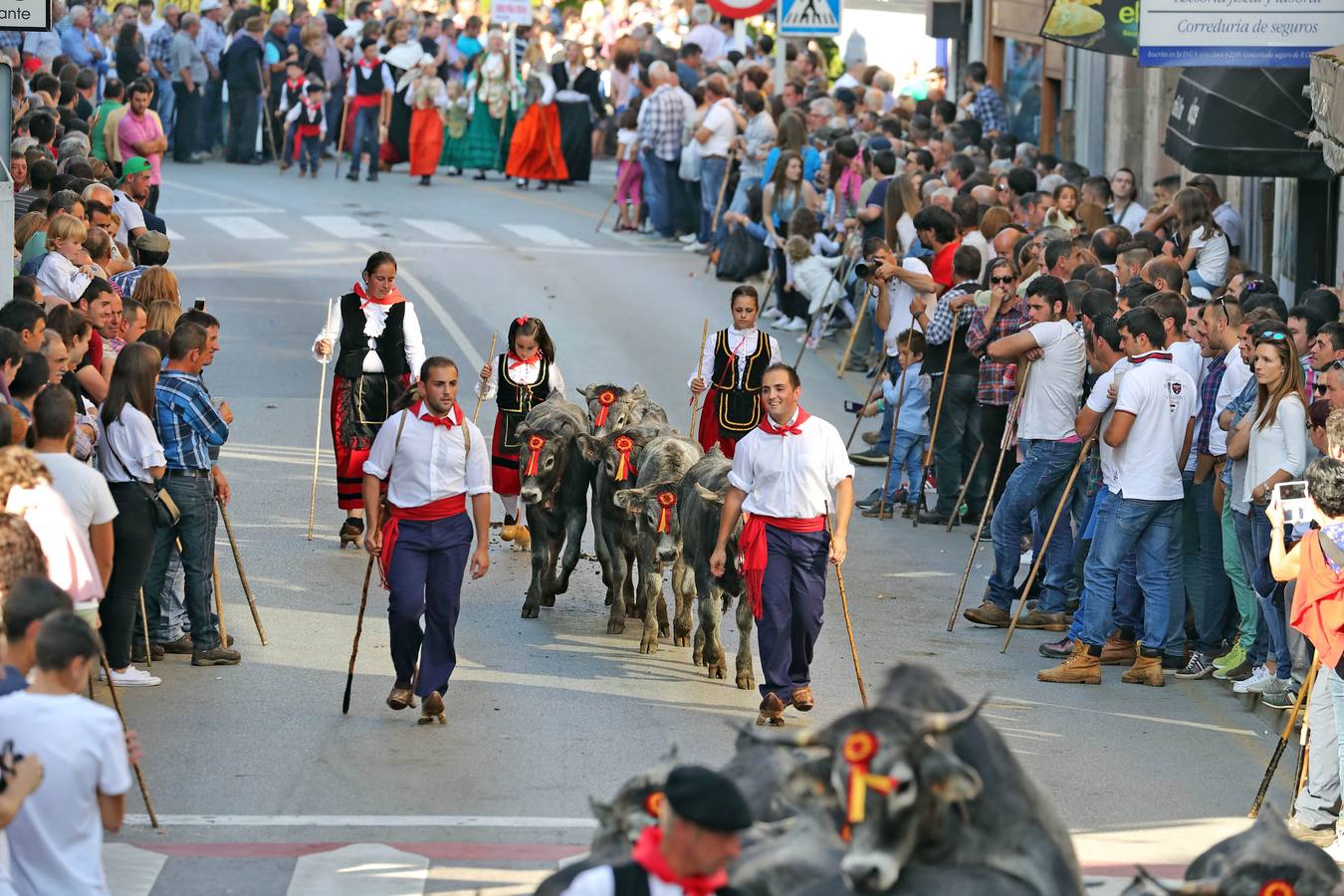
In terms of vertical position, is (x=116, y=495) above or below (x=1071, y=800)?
above

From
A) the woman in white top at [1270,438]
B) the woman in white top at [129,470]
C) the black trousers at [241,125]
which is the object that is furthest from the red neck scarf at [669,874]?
the black trousers at [241,125]

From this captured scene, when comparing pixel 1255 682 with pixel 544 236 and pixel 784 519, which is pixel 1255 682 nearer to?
pixel 784 519

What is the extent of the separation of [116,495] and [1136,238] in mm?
8317

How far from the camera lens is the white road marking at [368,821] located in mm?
10180

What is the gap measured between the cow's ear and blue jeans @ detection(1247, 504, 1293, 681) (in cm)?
587

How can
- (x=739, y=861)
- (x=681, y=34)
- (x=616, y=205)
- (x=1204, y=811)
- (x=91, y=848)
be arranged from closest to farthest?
(x=739, y=861), (x=91, y=848), (x=1204, y=811), (x=616, y=205), (x=681, y=34)

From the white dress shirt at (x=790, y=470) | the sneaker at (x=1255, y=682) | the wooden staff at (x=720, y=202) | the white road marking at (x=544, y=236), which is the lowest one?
the sneaker at (x=1255, y=682)

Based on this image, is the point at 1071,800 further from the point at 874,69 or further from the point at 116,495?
the point at 874,69

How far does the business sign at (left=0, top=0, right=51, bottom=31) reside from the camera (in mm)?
13875

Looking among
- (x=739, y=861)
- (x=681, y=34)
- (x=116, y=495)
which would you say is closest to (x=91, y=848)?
(x=739, y=861)

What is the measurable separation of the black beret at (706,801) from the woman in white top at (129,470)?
7172 mm

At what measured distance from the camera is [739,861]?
6508 mm

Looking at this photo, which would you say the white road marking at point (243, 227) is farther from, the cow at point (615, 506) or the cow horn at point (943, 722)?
the cow horn at point (943, 722)

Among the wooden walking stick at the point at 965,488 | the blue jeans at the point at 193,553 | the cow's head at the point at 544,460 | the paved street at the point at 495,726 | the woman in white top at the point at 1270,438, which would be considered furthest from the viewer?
the wooden walking stick at the point at 965,488
